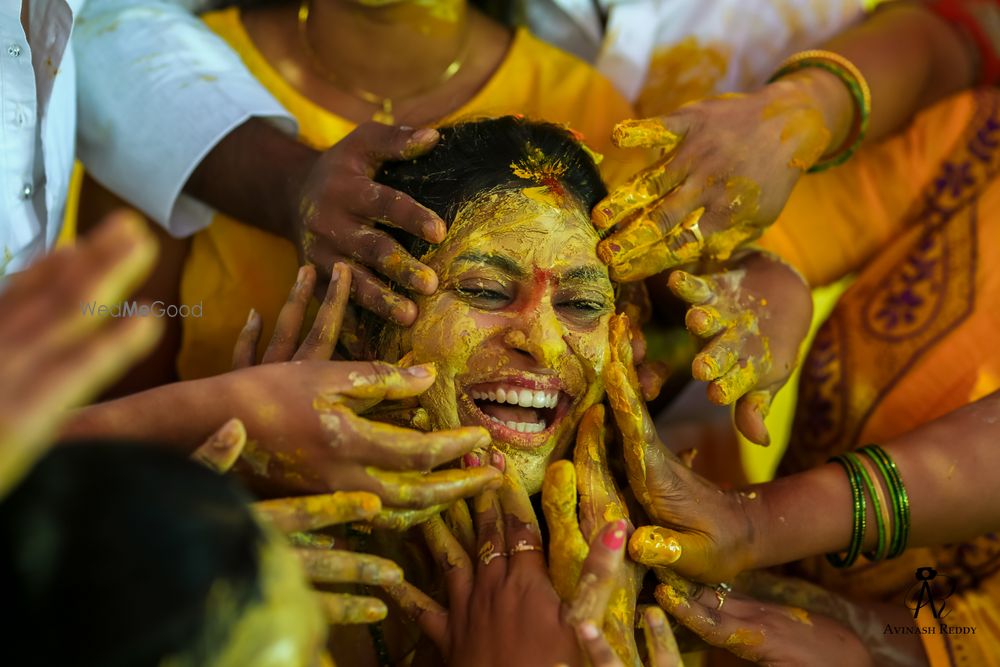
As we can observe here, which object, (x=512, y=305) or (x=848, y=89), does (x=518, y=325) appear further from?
(x=848, y=89)

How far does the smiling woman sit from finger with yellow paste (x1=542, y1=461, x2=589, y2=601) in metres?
0.08

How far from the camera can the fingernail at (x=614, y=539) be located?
1109 mm

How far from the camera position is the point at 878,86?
6.26ft

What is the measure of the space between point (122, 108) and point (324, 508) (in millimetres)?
1133

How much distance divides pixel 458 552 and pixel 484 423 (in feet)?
0.58

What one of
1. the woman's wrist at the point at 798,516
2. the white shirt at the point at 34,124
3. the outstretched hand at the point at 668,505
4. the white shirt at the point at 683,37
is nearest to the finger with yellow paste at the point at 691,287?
the outstretched hand at the point at 668,505

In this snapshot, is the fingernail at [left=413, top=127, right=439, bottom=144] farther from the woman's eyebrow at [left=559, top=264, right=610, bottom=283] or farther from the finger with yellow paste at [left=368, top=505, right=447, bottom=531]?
the finger with yellow paste at [left=368, top=505, right=447, bottom=531]

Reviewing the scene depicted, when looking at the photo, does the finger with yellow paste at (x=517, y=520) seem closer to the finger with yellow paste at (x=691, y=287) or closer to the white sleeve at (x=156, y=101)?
the finger with yellow paste at (x=691, y=287)

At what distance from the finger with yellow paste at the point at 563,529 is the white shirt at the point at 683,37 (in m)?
1.11

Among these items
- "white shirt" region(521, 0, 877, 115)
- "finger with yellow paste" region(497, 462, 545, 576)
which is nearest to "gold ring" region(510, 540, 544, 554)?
"finger with yellow paste" region(497, 462, 545, 576)

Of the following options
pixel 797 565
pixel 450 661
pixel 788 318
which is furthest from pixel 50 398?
pixel 797 565

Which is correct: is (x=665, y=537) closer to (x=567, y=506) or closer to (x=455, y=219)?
(x=567, y=506)

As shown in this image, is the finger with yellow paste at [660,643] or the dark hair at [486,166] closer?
the finger with yellow paste at [660,643]

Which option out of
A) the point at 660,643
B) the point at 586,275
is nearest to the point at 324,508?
the point at 660,643
